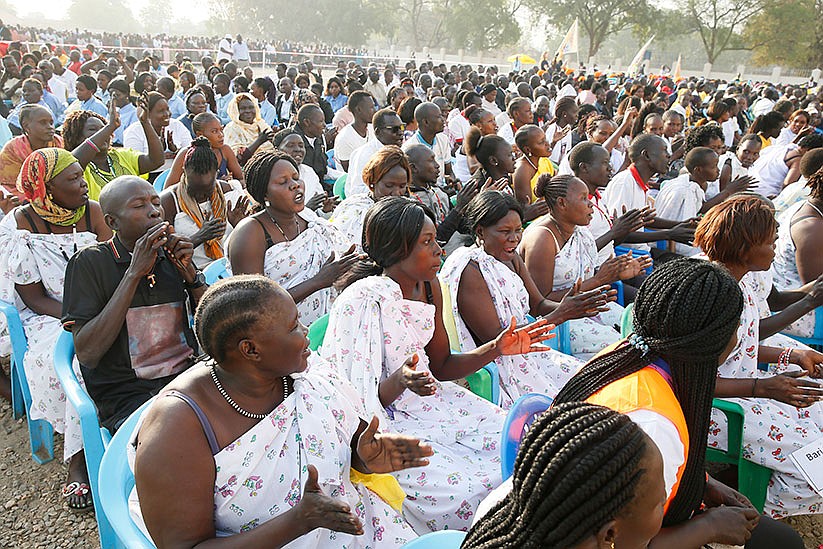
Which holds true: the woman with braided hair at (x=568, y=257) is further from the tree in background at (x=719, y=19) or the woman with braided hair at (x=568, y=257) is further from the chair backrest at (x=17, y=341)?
the tree in background at (x=719, y=19)

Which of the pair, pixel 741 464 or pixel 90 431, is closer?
pixel 90 431

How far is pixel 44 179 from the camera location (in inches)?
120

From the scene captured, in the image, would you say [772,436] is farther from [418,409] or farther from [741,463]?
[418,409]

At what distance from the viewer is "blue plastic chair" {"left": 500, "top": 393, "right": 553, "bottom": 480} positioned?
79.8 inches

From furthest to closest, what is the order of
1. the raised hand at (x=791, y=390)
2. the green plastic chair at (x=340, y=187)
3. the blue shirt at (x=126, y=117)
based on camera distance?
the blue shirt at (x=126, y=117)
the green plastic chair at (x=340, y=187)
the raised hand at (x=791, y=390)

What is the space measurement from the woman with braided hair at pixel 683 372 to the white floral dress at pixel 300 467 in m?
0.68

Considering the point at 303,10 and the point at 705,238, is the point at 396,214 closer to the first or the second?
the point at 705,238

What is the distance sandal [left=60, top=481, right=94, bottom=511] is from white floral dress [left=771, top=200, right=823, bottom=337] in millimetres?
3889

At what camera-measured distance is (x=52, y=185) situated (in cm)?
308

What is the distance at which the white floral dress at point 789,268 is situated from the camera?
11.9ft

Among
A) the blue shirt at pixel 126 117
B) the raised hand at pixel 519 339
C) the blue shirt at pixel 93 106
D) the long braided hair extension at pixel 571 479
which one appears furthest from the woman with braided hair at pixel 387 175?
the blue shirt at pixel 93 106

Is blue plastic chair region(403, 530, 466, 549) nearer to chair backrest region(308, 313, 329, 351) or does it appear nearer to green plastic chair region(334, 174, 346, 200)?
chair backrest region(308, 313, 329, 351)

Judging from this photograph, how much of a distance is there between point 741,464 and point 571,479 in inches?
79.2

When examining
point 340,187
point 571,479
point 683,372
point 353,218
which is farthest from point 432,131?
point 571,479
